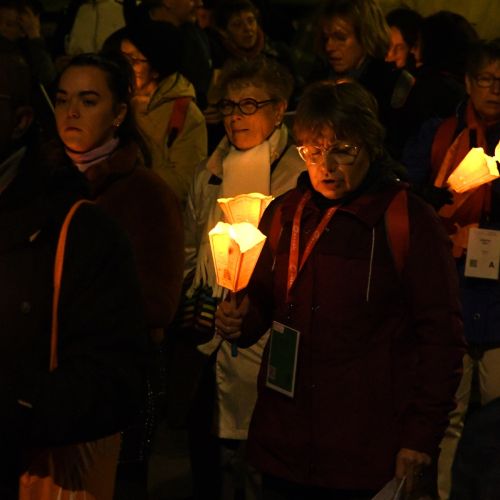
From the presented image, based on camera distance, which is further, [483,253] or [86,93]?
[483,253]

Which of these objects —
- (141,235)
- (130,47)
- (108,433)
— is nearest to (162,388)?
(141,235)

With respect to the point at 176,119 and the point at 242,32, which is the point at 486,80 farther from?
A: the point at 242,32

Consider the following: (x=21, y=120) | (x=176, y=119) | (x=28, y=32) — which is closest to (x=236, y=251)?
(x=21, y=120)

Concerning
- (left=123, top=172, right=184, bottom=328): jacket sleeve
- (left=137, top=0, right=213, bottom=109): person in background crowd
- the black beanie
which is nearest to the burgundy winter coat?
(left=123, top=172, right=184, bottom=328): jacket sleeve

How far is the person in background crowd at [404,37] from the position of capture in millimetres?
7605

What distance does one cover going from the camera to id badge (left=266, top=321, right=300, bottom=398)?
13.5 ft

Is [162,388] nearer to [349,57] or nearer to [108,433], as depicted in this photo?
[108,433]

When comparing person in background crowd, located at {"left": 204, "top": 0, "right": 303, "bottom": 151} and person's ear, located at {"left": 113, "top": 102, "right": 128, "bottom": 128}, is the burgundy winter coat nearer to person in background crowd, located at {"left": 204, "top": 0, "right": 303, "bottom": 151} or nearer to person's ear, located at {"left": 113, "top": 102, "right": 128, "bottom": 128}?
person's ear, located at {"left": 113, "top": 102, "right": 128, "bottom": 128}

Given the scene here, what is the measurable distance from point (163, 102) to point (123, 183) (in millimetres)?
2200

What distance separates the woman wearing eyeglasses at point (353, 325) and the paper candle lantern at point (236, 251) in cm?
17

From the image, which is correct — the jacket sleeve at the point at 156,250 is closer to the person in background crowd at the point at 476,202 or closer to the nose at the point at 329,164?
the nose at the point at 329,164

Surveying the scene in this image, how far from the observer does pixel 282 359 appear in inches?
164

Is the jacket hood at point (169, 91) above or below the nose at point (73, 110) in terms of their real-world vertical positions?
above

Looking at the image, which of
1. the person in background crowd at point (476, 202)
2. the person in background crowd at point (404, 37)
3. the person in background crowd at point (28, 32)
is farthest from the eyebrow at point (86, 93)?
the person in background crowd at point (28, 32)
